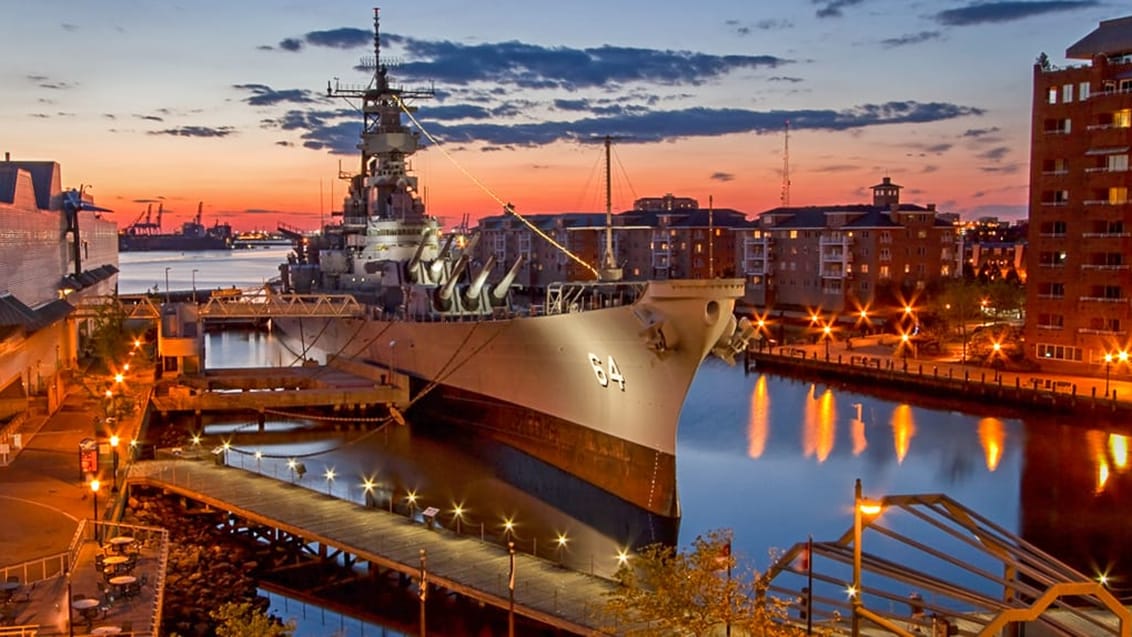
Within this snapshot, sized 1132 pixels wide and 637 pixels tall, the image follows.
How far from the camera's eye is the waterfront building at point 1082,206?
105ft

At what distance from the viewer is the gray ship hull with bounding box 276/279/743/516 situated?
59.2 ft

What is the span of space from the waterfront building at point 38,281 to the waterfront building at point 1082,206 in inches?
1254

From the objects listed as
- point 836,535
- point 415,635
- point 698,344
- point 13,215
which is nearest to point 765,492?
point 836,535

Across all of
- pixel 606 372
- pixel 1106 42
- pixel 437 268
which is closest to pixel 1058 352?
pixel 1106 42

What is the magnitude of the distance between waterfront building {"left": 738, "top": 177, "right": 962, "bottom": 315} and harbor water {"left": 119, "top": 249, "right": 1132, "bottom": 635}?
80.5ft

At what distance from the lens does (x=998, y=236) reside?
11275 centimetres

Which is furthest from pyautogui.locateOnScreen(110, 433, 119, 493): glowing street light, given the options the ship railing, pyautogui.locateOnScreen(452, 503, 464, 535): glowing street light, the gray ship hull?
the ship railing

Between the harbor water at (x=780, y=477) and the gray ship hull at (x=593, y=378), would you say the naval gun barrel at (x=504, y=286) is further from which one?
the harbor water at (x=780, y=477)

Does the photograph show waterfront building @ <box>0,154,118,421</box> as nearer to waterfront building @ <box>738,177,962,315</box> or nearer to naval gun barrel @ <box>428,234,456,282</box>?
naval gun barrel @ <box>428,234,456,282</box>

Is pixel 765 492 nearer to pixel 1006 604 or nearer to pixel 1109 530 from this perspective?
pixel 1109 530

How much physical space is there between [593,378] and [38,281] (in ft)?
59.9

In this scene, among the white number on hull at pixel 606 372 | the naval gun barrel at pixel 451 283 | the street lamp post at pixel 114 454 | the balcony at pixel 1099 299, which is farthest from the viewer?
the balcony at pixel 1099 299

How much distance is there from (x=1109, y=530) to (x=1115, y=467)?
18.5ft

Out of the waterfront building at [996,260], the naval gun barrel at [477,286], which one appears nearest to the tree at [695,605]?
the naval gun barrel at [477,286]
